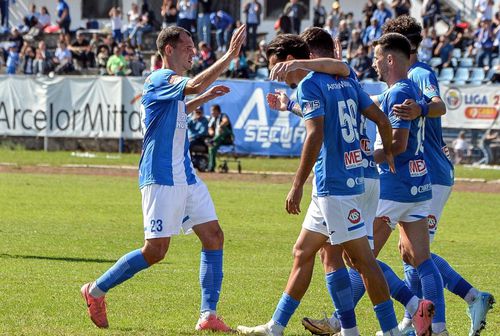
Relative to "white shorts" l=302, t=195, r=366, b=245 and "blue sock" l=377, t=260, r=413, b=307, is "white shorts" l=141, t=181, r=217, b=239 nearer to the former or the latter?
"white shorts" l=302, t=195, r=366, b=245

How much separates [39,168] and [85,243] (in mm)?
15151

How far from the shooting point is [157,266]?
42.6ft

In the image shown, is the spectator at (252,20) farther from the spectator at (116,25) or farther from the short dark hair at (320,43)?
the short dark hair at (320,43)

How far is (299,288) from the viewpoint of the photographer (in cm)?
855

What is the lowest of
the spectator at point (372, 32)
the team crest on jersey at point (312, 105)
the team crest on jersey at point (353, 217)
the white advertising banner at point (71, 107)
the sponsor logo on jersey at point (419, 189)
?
the white advertising banner at point (71, 107)

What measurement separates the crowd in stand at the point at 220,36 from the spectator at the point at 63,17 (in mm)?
15

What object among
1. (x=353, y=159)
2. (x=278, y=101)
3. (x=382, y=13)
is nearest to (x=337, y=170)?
(x=353, y=159)

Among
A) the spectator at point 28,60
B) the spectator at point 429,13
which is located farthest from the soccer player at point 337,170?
the spectator at point 28,60

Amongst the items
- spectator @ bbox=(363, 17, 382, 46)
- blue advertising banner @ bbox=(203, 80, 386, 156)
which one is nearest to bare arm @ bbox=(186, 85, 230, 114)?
blue advertising banner @ bbox=(203, 80, 386, 156)

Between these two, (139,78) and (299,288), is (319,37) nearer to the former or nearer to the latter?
(299,288)

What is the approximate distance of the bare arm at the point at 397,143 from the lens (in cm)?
862

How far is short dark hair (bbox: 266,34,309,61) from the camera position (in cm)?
832

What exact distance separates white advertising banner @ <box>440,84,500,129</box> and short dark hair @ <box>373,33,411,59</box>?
2273 cm

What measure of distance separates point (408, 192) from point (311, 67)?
1495 millimetres
